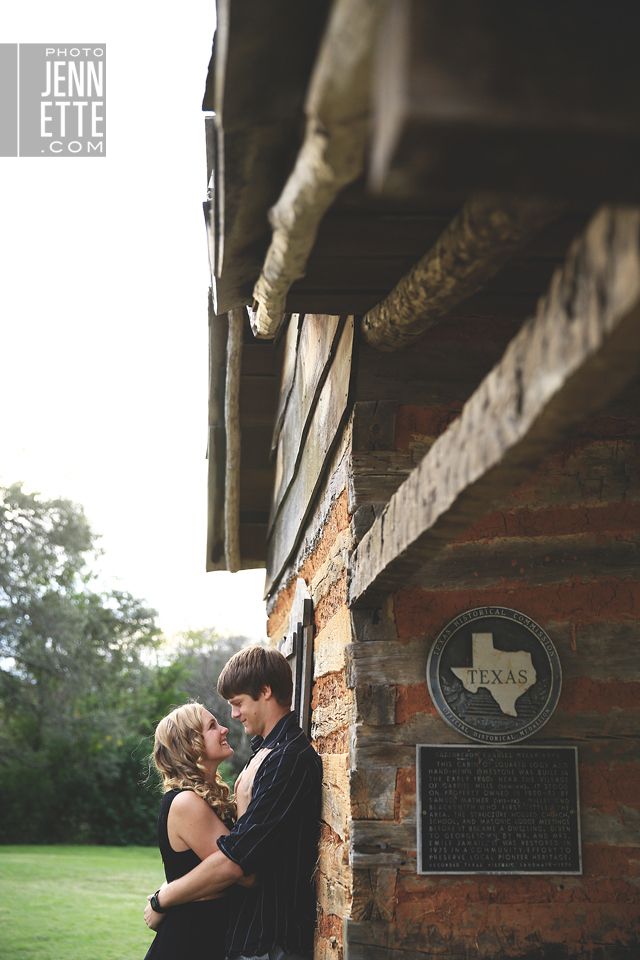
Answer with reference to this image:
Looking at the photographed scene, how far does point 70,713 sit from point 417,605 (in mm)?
19811

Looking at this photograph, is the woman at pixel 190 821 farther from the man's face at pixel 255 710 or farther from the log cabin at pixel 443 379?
the log cabin at pixel 443 379

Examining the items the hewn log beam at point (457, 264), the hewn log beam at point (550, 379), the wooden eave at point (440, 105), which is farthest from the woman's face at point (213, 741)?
the wooden eave at point (440, 105)

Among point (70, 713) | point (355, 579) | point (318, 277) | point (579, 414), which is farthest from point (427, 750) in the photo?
point (70, 713)

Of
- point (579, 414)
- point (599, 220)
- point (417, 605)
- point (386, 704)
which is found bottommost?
point (386, 704)

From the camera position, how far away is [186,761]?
345cm

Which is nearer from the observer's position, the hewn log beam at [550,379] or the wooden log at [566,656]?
the hewn log beam at [550,379]

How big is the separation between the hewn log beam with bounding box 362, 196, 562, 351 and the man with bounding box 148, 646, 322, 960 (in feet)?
5.50

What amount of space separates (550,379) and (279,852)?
2.60 m

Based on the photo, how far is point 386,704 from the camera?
261 centimetres

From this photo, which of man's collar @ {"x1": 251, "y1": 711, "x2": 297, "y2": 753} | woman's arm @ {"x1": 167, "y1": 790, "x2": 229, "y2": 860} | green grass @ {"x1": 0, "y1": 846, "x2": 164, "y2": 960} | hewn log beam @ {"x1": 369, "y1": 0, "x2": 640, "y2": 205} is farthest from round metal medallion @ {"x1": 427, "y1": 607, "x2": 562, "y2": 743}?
green grass @ {"x1": 0, "y1": 846, "x2": 164, "y2": 960}

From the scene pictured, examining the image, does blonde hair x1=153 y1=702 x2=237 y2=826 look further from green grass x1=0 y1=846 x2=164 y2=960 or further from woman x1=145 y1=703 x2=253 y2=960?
green grass x1=0 y1=846 x2=164 y2=960

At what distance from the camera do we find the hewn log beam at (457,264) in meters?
1.54

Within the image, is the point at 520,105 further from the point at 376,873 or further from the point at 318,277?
the point at 376,873

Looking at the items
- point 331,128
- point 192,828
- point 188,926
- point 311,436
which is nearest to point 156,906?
point 188,926
